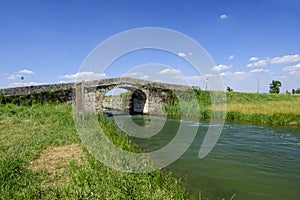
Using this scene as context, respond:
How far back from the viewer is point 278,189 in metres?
5.66

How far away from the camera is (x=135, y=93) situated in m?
31.0

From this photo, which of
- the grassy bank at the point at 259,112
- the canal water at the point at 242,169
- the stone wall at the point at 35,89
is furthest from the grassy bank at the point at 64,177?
the grassy bank at the point at 259,112

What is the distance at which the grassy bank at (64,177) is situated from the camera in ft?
12.8

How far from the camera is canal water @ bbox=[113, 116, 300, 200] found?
17.9 feet

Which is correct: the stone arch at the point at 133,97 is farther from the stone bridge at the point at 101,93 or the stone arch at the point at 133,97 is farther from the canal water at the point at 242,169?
the canal water at the point at 242,169

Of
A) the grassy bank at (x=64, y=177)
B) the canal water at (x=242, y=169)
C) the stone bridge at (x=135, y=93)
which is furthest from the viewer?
the stone bridge at (x=135, y=93)

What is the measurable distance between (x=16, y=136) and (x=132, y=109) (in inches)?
951

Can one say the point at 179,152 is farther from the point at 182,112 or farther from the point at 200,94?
the point at 200,94

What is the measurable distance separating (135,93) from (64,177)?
1041 inches

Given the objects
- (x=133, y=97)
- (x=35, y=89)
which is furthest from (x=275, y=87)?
(x=35, y=89)

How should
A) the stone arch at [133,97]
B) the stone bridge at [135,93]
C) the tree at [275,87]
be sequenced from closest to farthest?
the stone bridge at [135,93] < the stone arch at [133,97] < the tree at [275,87]

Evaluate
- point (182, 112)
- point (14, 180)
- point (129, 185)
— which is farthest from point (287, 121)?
point (14, 180)

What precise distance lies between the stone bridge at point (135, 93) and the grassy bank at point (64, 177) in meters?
12.3

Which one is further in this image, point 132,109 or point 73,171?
point 132,109
